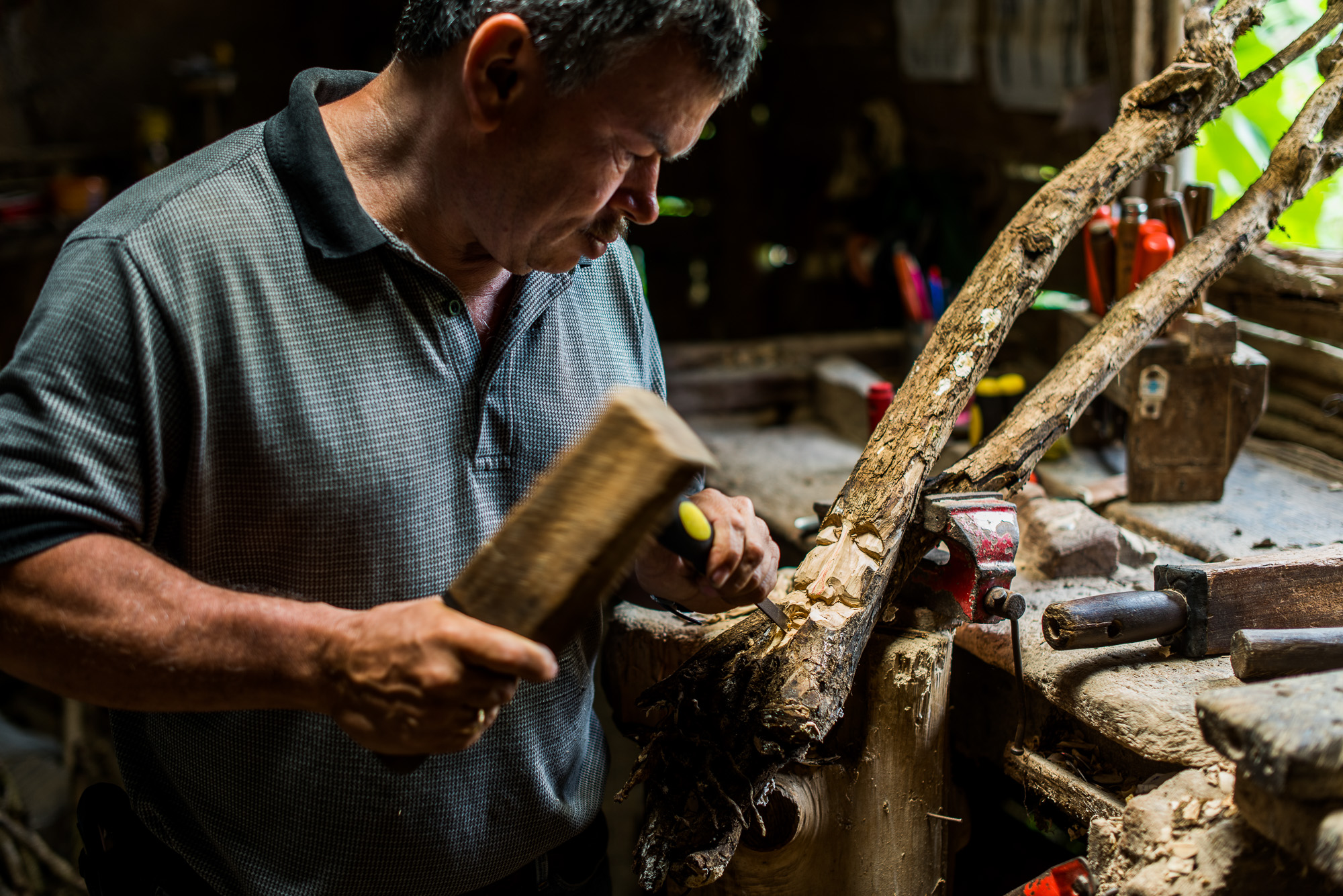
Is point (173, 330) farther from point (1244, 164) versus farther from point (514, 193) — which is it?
point (1244, 164)

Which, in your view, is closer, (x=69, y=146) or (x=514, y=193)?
(x=514, y=193)

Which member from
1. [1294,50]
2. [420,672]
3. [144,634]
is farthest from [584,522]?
[1294,50]

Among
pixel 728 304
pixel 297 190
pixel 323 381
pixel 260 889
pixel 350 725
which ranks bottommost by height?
pixel 728 304

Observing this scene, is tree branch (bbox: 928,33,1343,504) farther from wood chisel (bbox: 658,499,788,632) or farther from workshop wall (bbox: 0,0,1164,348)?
workshop wall (bbox: 0,0,1164,348)

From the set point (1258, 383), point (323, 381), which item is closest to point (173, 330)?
point (323, 381)

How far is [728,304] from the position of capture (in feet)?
22.5

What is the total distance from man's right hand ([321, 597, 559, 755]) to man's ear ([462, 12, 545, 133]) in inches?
24.3

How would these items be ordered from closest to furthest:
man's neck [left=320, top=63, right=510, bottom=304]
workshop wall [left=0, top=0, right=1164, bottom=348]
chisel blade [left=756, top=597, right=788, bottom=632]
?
1. man's neck [left=320, top=63, right=510, bottom=304]
2. chisel blade [left=756, top=597, right=788, bottom=632]
3. workshop wall [left=0, top=0, right=1164, bottom=348]

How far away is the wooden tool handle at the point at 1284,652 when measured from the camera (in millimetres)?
1323

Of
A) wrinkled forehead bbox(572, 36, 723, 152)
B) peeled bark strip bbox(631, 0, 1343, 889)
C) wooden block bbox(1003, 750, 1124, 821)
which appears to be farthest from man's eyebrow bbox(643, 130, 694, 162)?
wooden block bbox(1003, 750, 1124, 821)

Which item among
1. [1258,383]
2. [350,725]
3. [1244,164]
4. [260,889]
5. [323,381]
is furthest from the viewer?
[1244,164]

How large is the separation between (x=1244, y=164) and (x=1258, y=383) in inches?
54.9

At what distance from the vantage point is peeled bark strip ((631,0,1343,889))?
146cm

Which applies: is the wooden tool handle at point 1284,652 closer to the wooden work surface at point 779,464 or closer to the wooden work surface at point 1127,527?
the wooden work surface at point 1127,527
